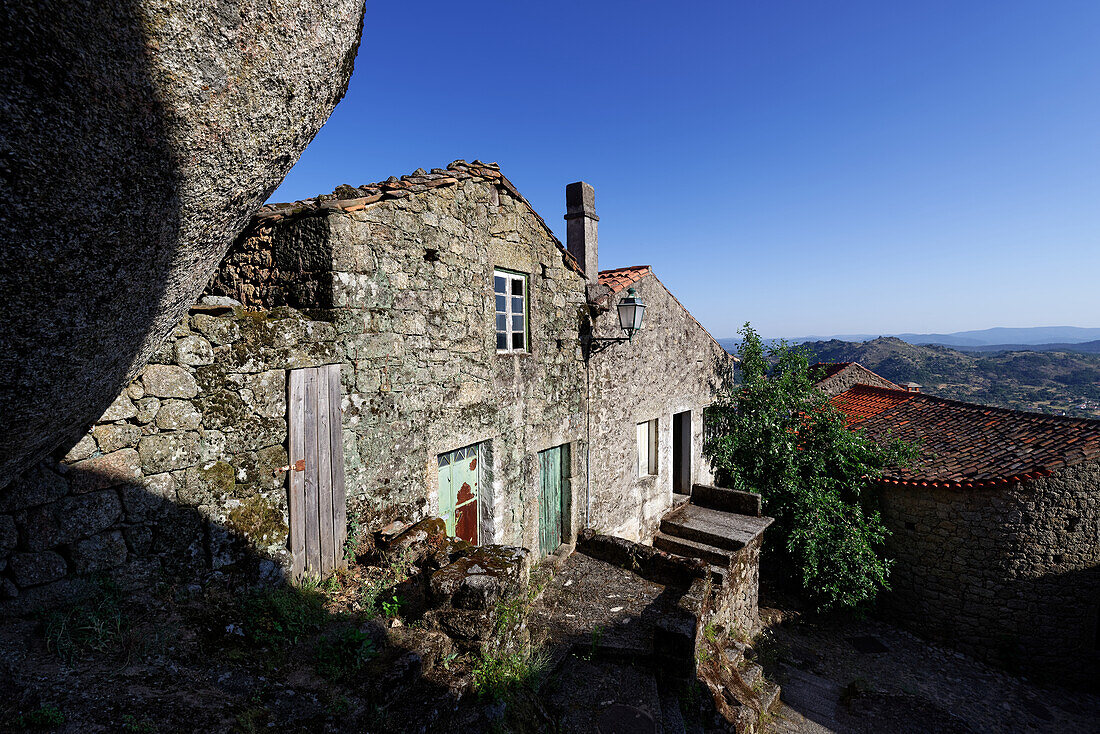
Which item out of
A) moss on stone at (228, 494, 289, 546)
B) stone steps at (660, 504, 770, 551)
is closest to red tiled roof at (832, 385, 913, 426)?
stone steps at (660, 504, 770, 551)

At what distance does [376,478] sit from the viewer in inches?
182

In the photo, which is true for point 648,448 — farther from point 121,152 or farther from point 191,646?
point 121,152

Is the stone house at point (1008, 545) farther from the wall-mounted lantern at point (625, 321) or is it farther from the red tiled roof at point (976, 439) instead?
the wall-mounted lantern at point (625, 321)

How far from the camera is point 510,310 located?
6.59 metres

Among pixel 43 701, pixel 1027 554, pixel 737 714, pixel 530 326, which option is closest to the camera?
pixel 43 701

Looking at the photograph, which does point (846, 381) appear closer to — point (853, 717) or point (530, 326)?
point (853, 717)

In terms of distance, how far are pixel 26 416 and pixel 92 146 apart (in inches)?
43.7

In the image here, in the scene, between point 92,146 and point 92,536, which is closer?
point 92,146

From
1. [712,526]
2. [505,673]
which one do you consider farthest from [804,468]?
[505,673]

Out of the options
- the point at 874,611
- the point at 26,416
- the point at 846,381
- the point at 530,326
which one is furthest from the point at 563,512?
the point at 846,381

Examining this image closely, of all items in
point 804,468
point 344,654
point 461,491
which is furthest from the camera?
point 804,468

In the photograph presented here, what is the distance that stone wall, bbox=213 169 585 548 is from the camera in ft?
14.3

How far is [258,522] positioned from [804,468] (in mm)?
11280

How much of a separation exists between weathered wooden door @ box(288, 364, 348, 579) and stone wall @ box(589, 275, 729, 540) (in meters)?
4.67
